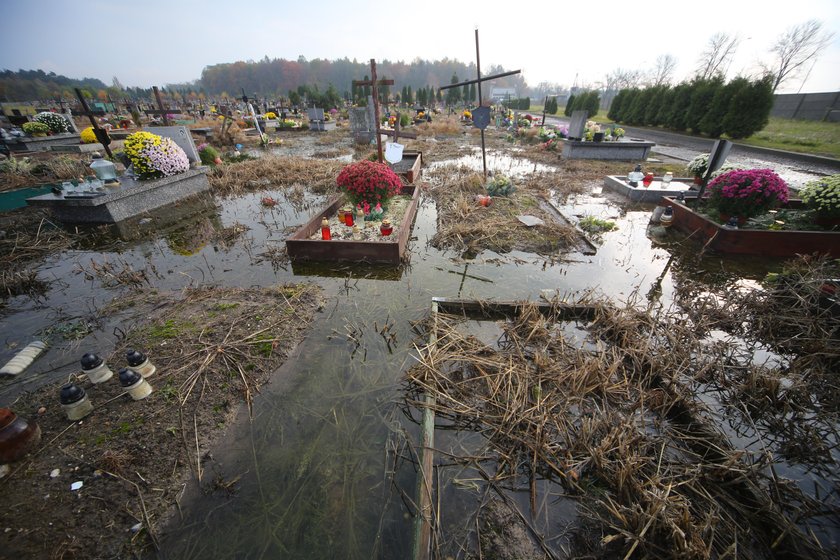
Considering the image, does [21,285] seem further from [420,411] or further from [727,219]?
[727,219]

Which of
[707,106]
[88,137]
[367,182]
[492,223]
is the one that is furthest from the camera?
[707,106]

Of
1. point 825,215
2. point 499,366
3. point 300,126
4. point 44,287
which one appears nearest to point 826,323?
point 825,215

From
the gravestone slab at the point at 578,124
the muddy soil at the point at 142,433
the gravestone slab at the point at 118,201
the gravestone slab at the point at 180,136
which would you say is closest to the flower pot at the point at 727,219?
the muddy soil at the point at 142,433

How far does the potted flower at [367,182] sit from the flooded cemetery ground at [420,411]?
7.02 ft

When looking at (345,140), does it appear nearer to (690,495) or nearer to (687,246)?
(687,246)

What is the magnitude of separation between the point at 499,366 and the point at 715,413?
2.11 m

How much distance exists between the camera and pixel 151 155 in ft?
28.0

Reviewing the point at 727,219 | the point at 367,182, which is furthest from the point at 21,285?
the point at 727,219

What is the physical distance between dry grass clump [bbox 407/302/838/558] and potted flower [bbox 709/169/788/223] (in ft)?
13.7

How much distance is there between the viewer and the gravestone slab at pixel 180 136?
33.3ft

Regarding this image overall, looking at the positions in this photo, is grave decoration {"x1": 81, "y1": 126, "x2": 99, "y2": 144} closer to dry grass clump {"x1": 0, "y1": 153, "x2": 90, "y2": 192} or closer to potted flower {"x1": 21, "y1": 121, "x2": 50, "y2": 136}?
potted flower {"x1": 21, "y1": 121, "x2": 50, "y2": 136}

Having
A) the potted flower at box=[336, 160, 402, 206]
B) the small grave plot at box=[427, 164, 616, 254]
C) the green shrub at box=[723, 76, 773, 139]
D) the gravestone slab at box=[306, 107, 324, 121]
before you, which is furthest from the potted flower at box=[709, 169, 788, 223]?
the gravestone slab at box=[306, 107, 324, 121]

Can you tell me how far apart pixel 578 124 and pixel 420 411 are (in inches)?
670

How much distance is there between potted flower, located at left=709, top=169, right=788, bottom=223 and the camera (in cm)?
615
